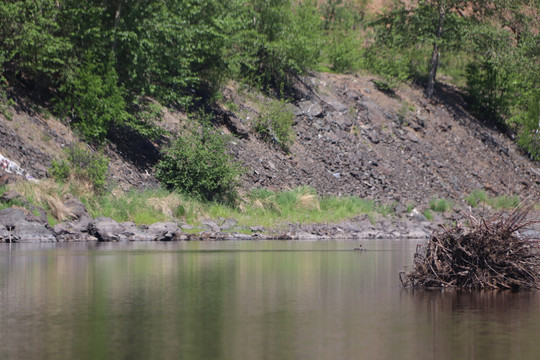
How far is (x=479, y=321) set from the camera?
9750 mm

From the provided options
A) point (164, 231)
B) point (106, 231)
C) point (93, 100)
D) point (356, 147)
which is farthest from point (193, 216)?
point (356, 147)

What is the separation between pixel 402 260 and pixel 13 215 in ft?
42.2

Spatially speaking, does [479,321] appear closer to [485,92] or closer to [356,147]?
[356,147]

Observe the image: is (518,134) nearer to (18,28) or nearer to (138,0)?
(138,0)

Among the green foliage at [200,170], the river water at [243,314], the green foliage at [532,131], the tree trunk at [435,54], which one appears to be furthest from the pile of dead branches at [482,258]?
the green foliage at [532,131]

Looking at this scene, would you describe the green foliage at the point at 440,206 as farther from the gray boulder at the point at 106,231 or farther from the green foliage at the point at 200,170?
the gray boulder at the point at 106,231

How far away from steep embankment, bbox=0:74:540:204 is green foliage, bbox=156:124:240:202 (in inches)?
46.0

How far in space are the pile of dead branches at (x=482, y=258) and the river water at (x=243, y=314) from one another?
42 centimetres

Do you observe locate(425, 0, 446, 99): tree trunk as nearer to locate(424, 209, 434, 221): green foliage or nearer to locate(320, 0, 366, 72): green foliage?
locate(320, 0, 366, 72): green foliage

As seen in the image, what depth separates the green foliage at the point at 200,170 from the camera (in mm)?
33500

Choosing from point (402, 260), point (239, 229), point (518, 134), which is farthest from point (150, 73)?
point (518, 134)

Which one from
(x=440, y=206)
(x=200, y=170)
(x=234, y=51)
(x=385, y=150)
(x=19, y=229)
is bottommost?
(x=19, y=229)

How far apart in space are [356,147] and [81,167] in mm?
20439

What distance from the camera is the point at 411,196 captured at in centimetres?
4353
